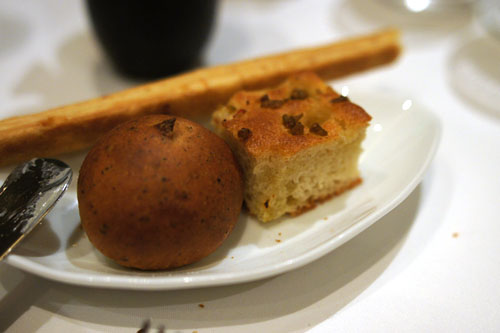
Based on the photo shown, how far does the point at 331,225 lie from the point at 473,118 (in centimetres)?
98

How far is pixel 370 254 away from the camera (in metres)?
1.10

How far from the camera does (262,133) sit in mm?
1082

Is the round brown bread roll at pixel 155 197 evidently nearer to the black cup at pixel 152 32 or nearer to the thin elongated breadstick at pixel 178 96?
the thin elongated breadstick at pixel 178 96

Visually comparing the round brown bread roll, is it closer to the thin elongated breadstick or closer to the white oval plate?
the white oval plate

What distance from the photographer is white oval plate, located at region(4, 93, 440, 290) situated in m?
0.88

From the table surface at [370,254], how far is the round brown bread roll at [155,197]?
0.14m

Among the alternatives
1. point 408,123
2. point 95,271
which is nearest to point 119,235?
point 95,271

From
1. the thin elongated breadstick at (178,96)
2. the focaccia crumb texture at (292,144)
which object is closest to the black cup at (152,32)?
the thin elongated breadstick at (178,96)

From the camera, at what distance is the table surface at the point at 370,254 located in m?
0.93

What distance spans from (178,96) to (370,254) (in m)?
0.76

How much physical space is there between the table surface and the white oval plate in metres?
0.07

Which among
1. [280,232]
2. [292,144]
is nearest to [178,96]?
[292,144]

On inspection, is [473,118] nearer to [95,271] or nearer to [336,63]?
[336,63]

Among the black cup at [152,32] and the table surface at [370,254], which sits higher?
the black cup at [152,32]
